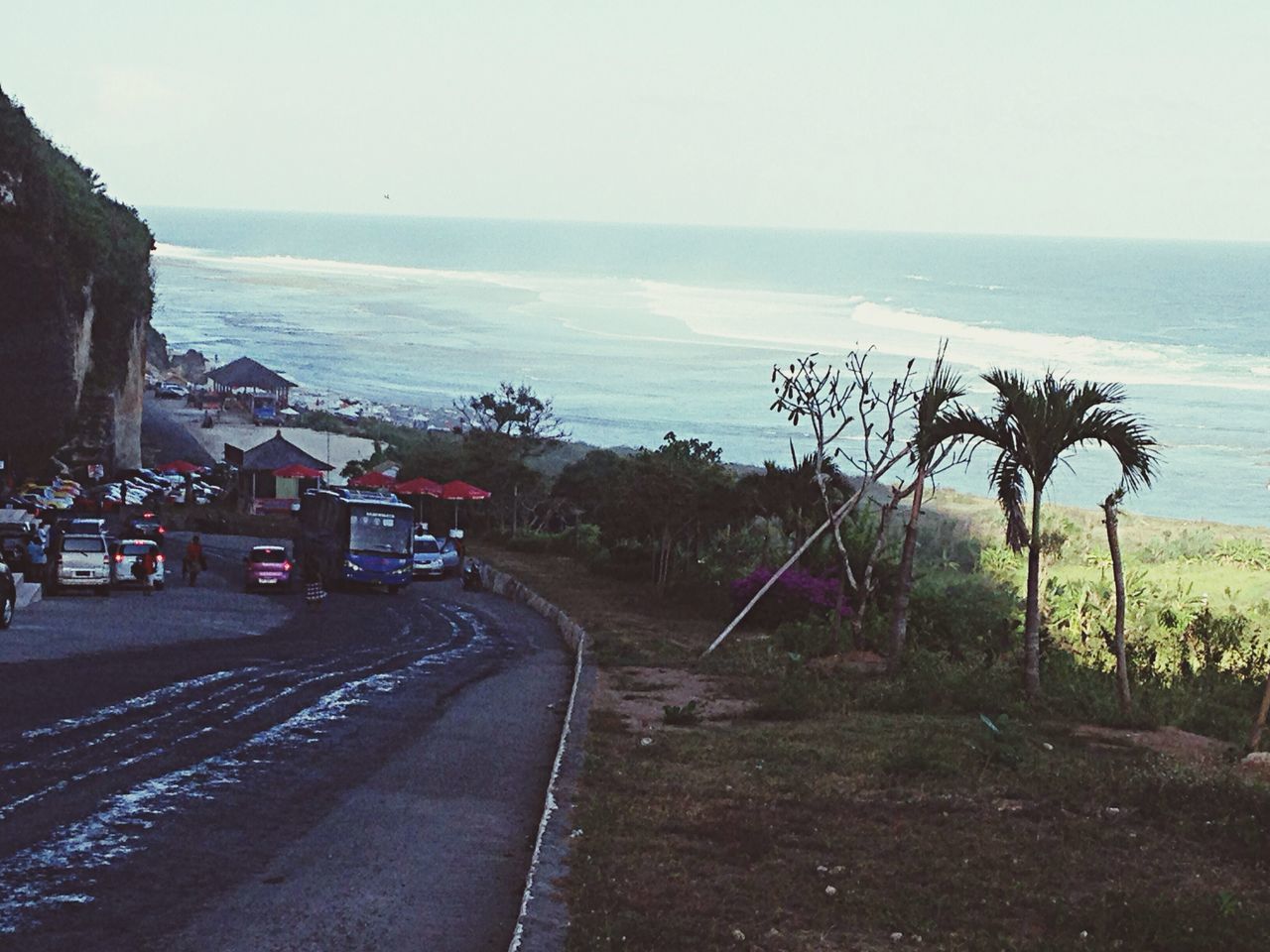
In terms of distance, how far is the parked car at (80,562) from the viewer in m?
35.6

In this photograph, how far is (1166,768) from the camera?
13.8m

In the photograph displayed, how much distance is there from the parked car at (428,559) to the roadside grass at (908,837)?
29900 mm

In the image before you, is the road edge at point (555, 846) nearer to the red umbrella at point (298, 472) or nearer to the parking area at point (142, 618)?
the parking area at point (142, 618)

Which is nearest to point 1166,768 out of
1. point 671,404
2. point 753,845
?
point 753,845

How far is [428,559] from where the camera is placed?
156ft

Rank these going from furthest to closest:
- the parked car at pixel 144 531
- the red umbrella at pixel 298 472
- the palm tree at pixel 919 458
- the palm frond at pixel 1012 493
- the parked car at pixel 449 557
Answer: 1. the red umbrella at pixel 298 472
2. the parked car at pixel 449 557
3. the parked car at pixel 144 531
4. the palm tree at pixel 919 458
5. the palm frond at pixel 1012 493

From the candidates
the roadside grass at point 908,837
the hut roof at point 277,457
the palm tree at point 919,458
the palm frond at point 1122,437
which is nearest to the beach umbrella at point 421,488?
the hut roof at point 277,457

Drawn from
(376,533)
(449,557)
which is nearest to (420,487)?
(449,557)

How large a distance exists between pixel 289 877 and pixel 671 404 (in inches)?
4101

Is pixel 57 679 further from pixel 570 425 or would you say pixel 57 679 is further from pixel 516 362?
pixel 516 362

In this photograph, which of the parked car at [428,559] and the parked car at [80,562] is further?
the parked car at [428,559]

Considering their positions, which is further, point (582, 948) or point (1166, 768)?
point (1166, 768)

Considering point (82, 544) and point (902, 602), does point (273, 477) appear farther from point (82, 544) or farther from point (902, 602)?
point (902, 602)

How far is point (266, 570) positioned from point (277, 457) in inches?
1144
